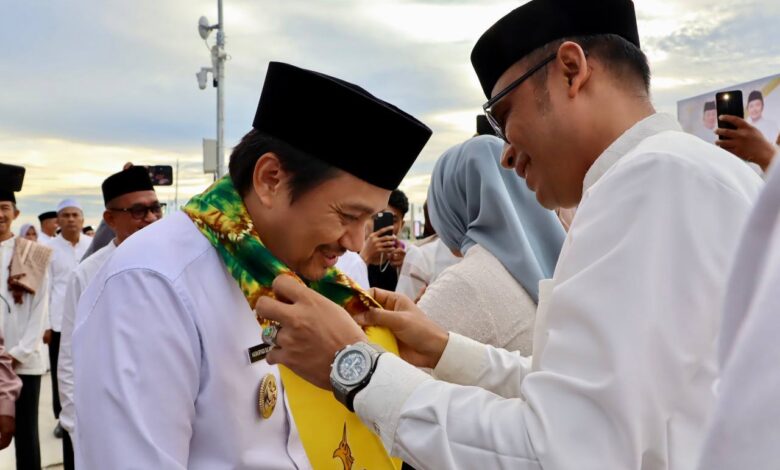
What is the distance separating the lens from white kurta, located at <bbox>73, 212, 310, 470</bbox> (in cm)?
153

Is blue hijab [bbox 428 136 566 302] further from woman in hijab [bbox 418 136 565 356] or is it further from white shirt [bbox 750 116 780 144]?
white shirt [bbox 750 116 780 144]

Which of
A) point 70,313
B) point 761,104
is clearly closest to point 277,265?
point 70,313

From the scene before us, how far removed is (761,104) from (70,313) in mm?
9537

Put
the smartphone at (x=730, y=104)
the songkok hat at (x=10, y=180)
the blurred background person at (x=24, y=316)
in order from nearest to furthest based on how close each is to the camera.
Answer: the smartphone at (x=730, y=104), the blurred background person at (x=24, y=316), the songkok hat at (x=10, y=180)

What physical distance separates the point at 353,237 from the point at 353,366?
46 cm

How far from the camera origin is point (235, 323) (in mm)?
1761

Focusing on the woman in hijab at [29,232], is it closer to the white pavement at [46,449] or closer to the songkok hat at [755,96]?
the white pavement at [46,449]

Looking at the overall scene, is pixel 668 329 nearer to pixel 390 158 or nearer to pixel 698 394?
pixel 698 394

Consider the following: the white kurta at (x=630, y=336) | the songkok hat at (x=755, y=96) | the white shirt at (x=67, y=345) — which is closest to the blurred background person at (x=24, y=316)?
the white shirt at (x=67, y=345)

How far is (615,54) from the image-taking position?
5.88 ft

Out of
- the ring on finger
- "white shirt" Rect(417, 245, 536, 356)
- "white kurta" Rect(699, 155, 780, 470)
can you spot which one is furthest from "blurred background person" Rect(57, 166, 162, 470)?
"white kurta" Rect(699, 155, 780, 470)

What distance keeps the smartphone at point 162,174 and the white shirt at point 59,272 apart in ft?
5.16

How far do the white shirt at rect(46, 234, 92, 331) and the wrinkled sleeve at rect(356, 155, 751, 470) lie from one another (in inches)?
264

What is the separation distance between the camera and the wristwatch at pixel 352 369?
158cm
